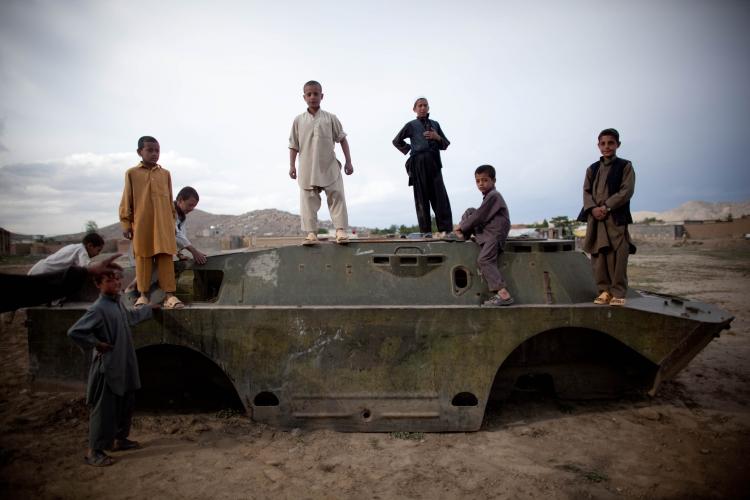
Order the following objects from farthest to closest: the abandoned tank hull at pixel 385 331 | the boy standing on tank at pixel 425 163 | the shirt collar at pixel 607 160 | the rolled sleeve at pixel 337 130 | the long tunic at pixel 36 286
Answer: the boy standing on tank at pixel 425 163 < the rolled sleeve at pixel 337 130 < the shirt collar at pixel 607 160 < the abandoned tank hull at pixel 385 331 < the long tunic at pixel 36 286

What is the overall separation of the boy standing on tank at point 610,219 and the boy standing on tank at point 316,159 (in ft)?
8.22

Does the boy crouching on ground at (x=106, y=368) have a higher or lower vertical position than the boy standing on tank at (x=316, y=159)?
lower

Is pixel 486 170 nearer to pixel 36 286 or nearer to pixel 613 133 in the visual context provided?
pixel 613 133

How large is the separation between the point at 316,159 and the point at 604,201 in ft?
9.58

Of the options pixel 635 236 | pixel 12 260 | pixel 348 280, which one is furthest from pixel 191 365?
pixel 635 236

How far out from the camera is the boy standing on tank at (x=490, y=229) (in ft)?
13.8

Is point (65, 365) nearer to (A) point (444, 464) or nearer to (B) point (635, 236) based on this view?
(A) point (444, 464)

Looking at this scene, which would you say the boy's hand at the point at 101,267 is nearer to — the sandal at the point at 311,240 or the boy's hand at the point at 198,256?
the boy's hand at the point at 198,256

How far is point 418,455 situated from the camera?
3.85 meters

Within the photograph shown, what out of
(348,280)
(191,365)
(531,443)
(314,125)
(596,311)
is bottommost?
(531,443)

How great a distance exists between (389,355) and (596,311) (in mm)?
1904

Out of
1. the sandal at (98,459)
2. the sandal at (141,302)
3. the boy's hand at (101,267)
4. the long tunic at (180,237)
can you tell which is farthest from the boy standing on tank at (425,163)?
the sandal at (98,459)

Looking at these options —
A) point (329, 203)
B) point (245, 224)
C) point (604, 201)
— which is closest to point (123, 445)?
point (329, 203)

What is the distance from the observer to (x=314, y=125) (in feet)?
16.4
